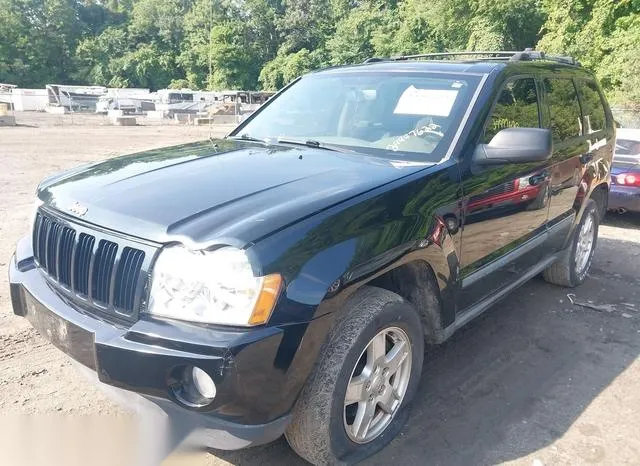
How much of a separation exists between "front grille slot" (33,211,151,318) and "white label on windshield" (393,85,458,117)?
198 centimetres

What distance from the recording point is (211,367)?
78.3 inches

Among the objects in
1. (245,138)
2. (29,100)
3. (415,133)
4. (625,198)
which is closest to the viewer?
(415,133)

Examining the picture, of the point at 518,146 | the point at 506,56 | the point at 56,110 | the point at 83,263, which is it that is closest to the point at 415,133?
the point at 518,146

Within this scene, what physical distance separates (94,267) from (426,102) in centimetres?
217

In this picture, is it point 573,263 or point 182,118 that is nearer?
point 573,263

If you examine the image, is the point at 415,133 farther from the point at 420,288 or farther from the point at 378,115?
the point at 420,288

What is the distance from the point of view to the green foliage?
5938 cm

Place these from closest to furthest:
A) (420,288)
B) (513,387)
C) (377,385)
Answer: (377,385), (420,288), (513,387)

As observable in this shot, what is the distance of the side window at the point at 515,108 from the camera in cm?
343

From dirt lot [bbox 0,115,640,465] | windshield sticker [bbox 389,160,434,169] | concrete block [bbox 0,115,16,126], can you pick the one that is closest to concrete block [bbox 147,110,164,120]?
concrete block [bbox 0,115,16,126]

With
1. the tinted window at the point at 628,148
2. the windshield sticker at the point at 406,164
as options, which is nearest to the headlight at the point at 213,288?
the windshield sticker at the point at 406,164

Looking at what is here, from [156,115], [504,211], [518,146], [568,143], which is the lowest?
[156,115]

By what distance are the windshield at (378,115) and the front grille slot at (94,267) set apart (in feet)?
5.06

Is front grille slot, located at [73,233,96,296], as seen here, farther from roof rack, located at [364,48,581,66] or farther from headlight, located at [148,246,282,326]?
roof rack, located at [364,48,581,66]
